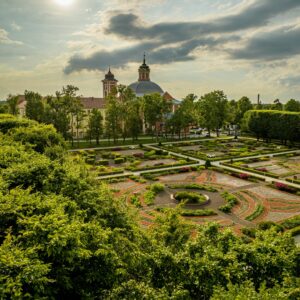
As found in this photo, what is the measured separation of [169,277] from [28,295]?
4.61 meters

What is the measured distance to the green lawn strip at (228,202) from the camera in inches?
1004

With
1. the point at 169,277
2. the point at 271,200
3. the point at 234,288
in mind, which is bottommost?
the point at 271,200

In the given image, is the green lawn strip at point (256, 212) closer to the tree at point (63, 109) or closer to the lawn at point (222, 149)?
the lawn at point (222, 149)

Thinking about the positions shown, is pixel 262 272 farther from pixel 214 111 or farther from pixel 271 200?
pixel 214 111

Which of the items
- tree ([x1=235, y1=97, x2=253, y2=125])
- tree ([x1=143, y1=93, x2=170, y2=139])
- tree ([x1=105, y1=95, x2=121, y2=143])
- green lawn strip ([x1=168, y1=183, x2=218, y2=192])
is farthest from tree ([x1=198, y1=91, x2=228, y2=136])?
green lawn strip ([x1=168, y1=183, x2=218, y2=192])

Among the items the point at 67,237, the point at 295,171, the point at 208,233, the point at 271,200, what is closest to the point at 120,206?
the point at 208,233

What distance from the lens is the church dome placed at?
99.0 meters

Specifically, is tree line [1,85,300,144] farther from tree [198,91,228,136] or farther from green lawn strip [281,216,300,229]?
green lawn strip [281,216,300,229]

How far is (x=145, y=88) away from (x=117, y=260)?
310 ft

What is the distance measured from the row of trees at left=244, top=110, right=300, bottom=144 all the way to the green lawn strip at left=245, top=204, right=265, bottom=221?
40.3 metres

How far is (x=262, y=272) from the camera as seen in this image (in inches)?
374

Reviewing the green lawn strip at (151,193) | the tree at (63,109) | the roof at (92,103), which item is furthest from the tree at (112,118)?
the green lawn strip at (151,193)

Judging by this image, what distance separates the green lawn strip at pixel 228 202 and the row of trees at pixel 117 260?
1346 centimetres

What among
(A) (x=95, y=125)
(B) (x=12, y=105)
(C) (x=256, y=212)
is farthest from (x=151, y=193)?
(B) (x=12, y=105)
